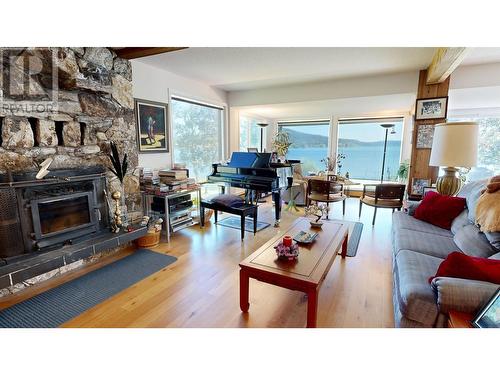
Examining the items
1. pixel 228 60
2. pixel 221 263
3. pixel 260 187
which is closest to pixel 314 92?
pixel 228 60

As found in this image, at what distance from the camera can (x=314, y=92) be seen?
4.79 meters

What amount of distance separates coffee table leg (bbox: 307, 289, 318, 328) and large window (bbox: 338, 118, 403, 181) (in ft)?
19.6

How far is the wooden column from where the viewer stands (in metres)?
3.90

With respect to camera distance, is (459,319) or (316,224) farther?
(316,224)

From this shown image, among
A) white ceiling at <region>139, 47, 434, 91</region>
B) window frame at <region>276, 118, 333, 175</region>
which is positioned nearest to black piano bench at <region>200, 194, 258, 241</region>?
white ceiling at <region>139, 47, 434, 91</region>

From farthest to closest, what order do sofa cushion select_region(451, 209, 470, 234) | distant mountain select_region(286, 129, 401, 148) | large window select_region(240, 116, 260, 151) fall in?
distant mountain select_region(286, 129, 401, 148) < large window select_region(240, 116, 260, 151) < sofa cushion select_region(451, 209, 470, 234)

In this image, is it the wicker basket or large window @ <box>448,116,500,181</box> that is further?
large window @ <box>448,116,500,181</box>

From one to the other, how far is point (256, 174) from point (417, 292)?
9.89 ft

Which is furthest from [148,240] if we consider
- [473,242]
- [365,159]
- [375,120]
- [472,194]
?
[375,120]

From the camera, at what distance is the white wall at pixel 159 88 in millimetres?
3645

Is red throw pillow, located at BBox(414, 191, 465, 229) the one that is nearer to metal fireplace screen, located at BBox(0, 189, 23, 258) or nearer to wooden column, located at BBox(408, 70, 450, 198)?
wooden column, located at BBox(408, 70, 450, 198)

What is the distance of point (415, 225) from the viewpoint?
2752 millimetres

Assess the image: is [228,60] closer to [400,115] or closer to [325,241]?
[325,241]

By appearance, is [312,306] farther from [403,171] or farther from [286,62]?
[403,171]
